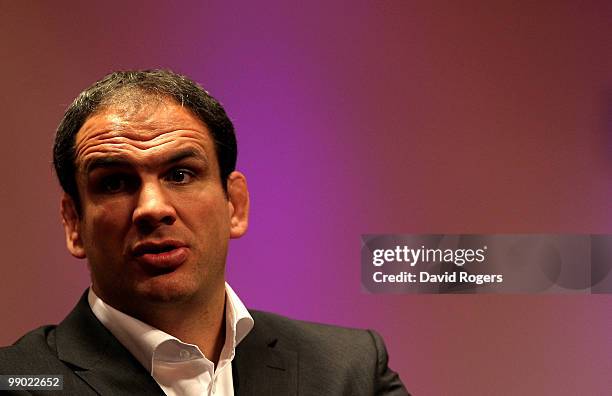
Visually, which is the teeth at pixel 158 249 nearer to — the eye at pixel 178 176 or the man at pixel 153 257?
the man at pixel 153 257

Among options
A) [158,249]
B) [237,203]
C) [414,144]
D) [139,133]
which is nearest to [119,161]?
[139,133]

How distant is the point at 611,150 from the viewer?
242 centimetres

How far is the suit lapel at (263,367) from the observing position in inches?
69.0

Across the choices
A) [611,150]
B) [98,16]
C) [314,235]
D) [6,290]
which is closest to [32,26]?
[98,16]

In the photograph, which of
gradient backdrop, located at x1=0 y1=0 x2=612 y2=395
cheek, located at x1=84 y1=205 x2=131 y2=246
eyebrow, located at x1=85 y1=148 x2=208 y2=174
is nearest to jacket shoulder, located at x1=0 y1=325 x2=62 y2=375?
cheek, located at x1=84 y1=205 x2=131 y2=246

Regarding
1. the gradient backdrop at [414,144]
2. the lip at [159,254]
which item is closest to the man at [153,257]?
the lip at [159,254]

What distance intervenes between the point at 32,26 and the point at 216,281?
981 mm

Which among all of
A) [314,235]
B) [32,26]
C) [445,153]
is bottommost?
[314,235]

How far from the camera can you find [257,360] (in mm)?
1801

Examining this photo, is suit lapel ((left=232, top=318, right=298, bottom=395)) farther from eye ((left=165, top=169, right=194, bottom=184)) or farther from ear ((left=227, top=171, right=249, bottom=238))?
eye ((left=165, top=169, right=194, bottom=184))

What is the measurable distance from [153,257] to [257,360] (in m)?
0.35

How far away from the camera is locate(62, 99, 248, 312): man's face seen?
5.28ft

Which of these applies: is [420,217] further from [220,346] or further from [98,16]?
[98,16]

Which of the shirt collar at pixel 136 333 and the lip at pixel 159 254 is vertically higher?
the lip at pixel 159 254
